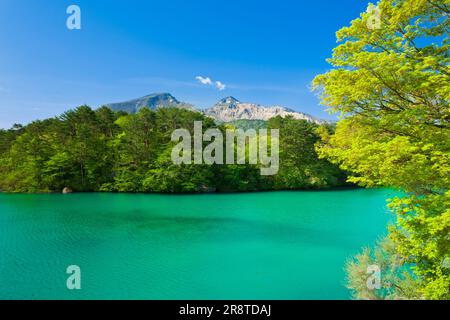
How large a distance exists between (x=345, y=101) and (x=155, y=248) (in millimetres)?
10917

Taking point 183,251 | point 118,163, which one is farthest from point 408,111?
point 118,163

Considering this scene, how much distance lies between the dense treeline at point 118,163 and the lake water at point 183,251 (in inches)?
528

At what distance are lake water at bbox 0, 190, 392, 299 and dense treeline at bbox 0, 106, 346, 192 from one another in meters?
13.4

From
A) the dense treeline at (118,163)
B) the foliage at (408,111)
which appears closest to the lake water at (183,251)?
the foliage at (408,111)

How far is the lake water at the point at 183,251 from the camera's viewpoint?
938cm

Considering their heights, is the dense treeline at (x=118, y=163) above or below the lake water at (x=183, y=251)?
above

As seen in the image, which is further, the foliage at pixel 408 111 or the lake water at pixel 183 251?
the lake water at pixel 183 251

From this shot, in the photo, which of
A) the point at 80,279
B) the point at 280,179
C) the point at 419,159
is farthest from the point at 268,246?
the point at 280,179

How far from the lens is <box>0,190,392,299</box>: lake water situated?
369 inches

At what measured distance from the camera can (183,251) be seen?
13234 mm

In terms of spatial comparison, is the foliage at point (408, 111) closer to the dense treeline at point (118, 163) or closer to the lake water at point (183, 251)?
the lake water at point (183, 251)

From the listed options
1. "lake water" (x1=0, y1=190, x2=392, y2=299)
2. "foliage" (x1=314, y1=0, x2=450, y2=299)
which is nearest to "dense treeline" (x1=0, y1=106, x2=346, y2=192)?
"lake water" (x1=0, y1=190, x2=392, y2=299)

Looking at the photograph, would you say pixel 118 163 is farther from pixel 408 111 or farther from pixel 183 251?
pixel 408 111

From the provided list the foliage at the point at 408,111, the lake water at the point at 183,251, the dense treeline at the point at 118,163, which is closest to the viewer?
the foliage at the point at 408,111
